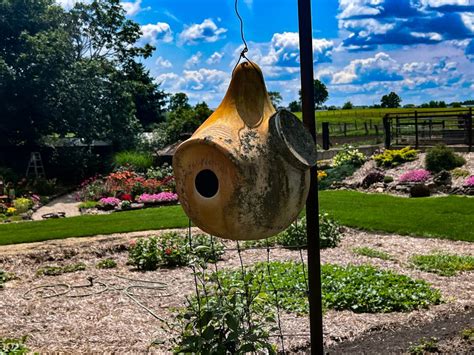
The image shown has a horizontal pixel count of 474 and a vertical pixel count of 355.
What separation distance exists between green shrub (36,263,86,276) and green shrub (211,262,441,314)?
2.26 meters

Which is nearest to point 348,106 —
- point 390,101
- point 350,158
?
point 390,101

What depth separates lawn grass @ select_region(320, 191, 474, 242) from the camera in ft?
35.4

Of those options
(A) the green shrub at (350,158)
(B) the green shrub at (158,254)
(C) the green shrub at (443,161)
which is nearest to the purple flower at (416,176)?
(C) the green shrub at (443,161)

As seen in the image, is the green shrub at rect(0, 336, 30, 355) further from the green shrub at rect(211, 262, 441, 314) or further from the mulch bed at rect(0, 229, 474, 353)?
the green shrub at rect(211, 262, 441, 314)

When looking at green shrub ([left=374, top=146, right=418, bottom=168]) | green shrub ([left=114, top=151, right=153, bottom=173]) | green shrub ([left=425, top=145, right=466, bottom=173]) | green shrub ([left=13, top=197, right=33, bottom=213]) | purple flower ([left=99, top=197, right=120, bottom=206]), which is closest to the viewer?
green shrub ([left=13, top=197, right=33, bottom=213])

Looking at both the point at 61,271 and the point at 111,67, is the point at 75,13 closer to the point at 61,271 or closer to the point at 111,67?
the point at 111,67

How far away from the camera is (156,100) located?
129ft

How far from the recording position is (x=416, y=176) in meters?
A: 18.1

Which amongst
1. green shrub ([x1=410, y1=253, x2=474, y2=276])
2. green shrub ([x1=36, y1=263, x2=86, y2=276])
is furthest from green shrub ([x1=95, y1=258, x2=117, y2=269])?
green shrub ([x1=410, y1=253, x2=474, y2=276])

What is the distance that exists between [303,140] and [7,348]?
308cm

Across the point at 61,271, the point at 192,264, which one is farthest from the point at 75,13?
the point at 192,264

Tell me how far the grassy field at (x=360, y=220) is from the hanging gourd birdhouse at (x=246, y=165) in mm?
7653

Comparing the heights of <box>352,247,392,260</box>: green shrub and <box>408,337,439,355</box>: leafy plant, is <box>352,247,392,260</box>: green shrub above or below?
above

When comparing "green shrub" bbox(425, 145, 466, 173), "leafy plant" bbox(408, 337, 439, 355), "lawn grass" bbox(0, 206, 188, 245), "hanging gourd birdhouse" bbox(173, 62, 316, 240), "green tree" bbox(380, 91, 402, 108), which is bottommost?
"leafy plant" bbox(408, 337, 439, 355)
